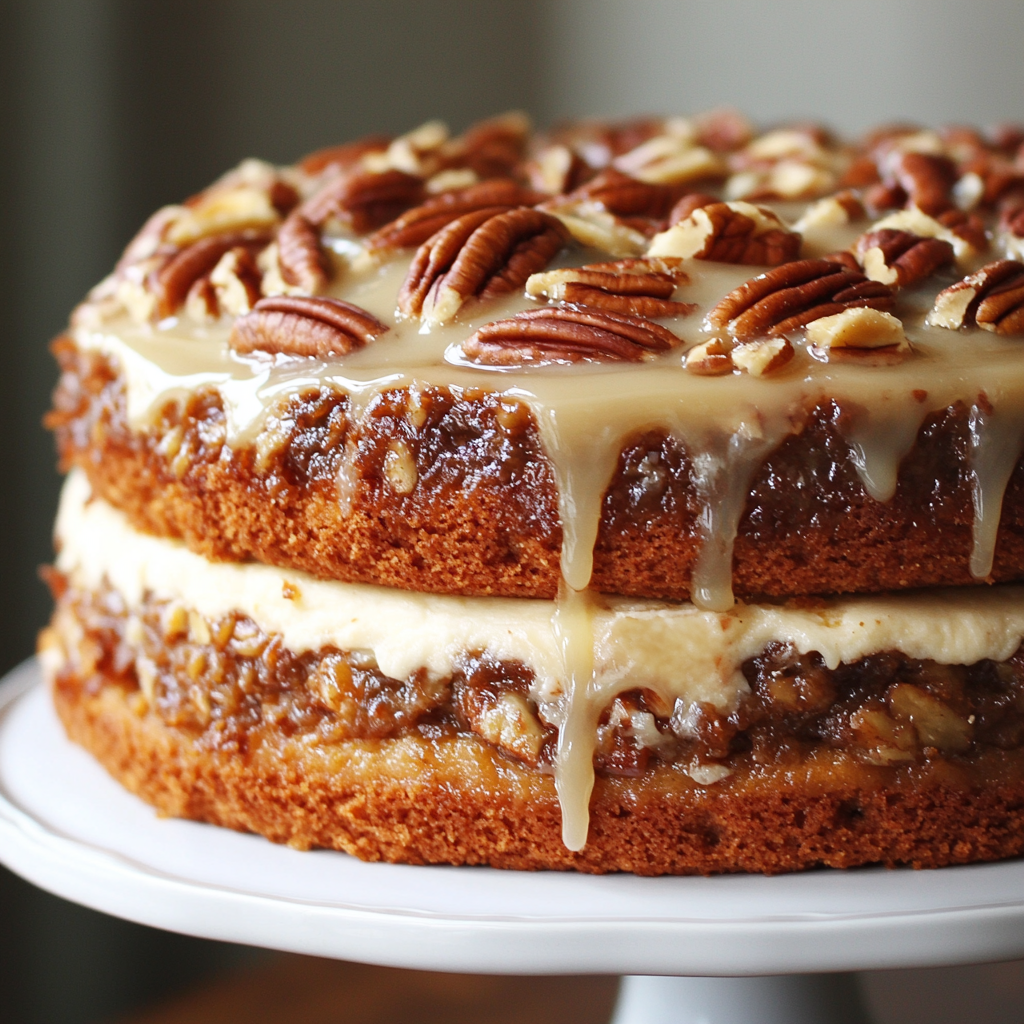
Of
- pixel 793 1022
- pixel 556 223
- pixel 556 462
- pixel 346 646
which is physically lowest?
pixel 793 1022

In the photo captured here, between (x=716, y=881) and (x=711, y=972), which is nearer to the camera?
(x=711, y=972)

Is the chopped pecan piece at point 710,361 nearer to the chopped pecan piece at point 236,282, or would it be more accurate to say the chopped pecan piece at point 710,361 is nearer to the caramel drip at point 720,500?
the caramel drip at point 720,500

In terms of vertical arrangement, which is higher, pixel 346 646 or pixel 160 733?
pixel 346 646

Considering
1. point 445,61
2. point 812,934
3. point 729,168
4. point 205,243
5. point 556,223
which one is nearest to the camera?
point 812,934

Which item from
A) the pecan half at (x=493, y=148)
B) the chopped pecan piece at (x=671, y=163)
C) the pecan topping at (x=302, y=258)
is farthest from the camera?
the pecan half at (x=493, y=148)

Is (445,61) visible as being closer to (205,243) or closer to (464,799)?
(205,243)

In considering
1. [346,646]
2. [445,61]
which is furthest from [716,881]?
[445,61]

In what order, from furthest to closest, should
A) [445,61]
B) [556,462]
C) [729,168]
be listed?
[445,61] → [729,168] → [556,462]

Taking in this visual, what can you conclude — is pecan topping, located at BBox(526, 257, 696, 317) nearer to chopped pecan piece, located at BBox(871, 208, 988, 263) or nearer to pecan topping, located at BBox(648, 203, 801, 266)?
pecan topping, located at BBox(648, 203, 801, 266)

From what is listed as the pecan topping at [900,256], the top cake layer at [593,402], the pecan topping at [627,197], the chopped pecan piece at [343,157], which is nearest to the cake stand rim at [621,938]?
Result: the top cake layer at [593,402]
